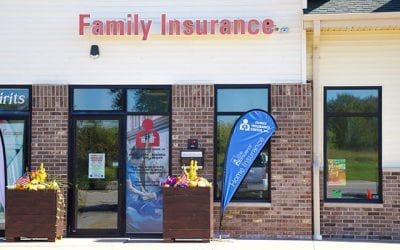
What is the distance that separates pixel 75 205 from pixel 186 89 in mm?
3026

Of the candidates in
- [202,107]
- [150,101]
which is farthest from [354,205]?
[150,101]

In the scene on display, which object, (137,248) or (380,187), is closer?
(137,248)

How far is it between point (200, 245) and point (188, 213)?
23.0 inches

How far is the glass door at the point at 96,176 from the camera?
12664 millimetres

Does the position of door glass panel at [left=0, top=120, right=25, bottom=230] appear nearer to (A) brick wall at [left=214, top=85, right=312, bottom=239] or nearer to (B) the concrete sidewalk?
(B) the concrete sidewalk

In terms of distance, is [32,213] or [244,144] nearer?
[32,213]

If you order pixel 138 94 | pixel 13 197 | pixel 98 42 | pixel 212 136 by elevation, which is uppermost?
pixel 98 42

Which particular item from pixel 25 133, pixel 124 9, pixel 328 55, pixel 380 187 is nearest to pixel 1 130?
pixel 25 133

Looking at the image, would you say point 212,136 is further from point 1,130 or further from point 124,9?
point 1,130

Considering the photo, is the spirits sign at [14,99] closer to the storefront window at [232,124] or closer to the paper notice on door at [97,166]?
the paper notice on door at [97,166]

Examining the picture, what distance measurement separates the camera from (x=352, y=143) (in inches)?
499

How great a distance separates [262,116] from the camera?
12352 millimetres

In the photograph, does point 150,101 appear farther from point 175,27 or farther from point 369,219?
point 369,219

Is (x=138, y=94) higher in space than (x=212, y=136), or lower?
higher
